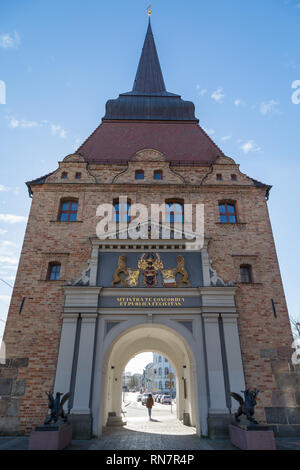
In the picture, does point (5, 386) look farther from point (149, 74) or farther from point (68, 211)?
point (149, 74)

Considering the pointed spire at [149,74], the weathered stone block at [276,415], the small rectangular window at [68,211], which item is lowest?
the weathered stone block at [276,415]

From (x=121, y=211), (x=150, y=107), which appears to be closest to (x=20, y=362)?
(x=121, y=211)

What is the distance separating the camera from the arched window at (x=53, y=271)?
1205 cm

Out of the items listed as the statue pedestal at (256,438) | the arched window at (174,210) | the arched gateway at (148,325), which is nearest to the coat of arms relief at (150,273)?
the arched gateway at (148,325)

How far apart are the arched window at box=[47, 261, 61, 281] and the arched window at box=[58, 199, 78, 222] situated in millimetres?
2203

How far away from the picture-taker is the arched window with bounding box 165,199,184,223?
1370 centimetres

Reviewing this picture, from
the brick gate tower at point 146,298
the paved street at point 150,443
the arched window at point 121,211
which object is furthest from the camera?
the arched window at point 121,211

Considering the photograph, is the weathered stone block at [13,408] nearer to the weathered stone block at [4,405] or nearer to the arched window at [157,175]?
the weathered stone block at [4,405]

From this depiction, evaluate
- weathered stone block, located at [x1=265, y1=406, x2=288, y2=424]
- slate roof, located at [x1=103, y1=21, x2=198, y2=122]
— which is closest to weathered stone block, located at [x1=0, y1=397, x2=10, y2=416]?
weathered stone block, located at [x1=265, y1=406, x2=288, y2=424]

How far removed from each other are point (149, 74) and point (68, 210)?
1836 centimetres

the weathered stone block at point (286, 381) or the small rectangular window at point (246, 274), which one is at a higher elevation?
the small rectangular window at point (246, 274)

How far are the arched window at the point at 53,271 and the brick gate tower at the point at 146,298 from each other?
1.7 inches
